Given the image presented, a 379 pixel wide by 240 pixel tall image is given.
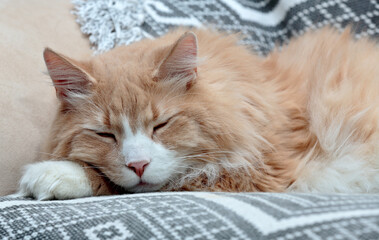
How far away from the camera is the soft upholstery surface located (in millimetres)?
751

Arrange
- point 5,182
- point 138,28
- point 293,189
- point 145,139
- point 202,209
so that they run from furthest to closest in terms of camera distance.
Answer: point 138,28 → point 5,182 → point 293,189 → point 145,139 → point 202,209

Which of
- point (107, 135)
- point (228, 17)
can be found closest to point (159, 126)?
point (107, 135)

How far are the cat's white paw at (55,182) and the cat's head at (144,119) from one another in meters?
0.06

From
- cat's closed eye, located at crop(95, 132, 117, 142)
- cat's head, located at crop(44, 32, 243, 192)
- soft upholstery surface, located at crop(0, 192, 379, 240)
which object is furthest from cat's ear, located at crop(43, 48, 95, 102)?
soft upholstery surface, located at crop(0, 192, 379, 240)

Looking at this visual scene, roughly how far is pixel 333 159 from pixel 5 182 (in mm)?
1174

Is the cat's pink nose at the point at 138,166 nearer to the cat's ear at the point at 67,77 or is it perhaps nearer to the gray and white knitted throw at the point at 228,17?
the cat's ear at the point at 67,77

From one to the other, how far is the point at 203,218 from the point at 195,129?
0.47m

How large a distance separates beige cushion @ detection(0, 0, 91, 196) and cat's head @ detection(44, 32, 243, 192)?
0.20 metres

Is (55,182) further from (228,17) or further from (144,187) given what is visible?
(228,17)

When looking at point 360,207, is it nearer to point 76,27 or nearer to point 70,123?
point 70,123

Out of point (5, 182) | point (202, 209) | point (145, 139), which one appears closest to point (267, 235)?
point (202, 209)

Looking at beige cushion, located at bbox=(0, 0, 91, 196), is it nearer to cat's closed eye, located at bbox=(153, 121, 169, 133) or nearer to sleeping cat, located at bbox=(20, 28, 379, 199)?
sleeping cat, located at bbox=(20, 28, 379, 199)

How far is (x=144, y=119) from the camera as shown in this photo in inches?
48.7

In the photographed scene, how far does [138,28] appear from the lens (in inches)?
79.3
